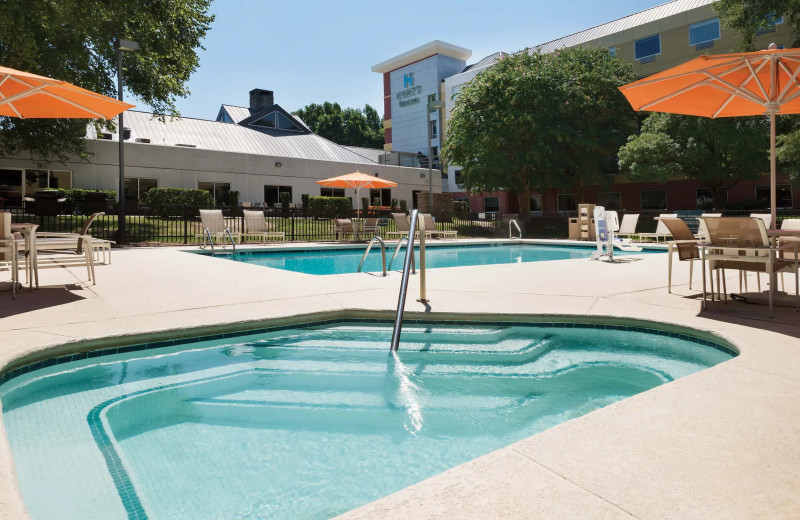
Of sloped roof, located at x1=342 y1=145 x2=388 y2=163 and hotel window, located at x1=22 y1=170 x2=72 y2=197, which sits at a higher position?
sloped roof, located at x1=342 y1=145 x2=388 y2=163

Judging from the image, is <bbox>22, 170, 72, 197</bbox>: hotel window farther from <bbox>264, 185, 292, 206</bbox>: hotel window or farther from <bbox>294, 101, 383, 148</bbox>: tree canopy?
<bbox>294, 101, 383, 148</bbox>: tree canopy

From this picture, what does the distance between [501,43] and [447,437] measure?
51776 mm

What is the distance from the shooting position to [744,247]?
4.93 metres

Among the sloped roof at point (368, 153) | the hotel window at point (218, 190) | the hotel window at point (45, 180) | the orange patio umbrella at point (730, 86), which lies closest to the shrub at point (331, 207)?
the hotel window at point (218, 190)

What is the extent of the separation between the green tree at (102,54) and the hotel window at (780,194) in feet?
97.8

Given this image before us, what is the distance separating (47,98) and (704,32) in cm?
3343

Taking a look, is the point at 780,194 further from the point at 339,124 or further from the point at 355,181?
the point at 339,124

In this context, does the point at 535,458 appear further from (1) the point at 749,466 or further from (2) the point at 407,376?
(2) the point at 407,376

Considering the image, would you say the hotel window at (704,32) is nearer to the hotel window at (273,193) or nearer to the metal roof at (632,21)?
the metal roof at (632,21)

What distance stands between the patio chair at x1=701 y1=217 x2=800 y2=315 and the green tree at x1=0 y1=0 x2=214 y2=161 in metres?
17.1

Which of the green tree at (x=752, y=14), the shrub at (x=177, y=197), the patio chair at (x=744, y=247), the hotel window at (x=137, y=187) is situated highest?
the green tree at (x=752, y=14)

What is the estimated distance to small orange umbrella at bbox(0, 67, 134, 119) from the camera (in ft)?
21.2

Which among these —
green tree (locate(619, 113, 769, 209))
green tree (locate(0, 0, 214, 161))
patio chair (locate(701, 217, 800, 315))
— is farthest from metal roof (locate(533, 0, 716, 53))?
patio chair (locate(701, 217, 800, 315))

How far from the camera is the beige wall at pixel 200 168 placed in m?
25.5
